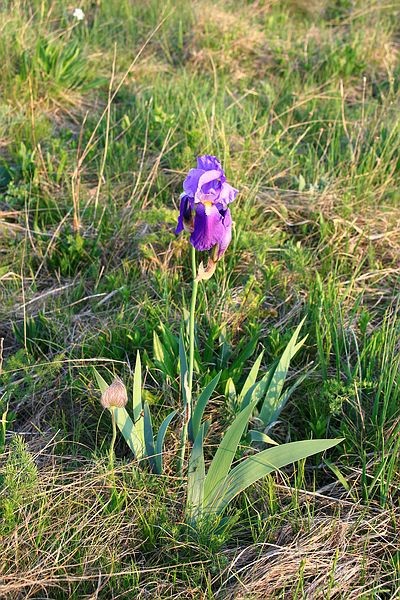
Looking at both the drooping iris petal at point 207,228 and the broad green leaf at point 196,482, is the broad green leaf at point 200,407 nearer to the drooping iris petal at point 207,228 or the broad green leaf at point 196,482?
the broad green leaf at point 196,482

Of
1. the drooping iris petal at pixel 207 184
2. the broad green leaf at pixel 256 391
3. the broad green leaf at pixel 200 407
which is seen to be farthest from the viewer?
the broad green leaf at pixel 256 391

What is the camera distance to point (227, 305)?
7.65ft

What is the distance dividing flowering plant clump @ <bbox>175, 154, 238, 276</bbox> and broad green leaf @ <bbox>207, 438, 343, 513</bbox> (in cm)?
49

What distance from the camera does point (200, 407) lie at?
176 centimetres

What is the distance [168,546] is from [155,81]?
Result: 8.48 ft

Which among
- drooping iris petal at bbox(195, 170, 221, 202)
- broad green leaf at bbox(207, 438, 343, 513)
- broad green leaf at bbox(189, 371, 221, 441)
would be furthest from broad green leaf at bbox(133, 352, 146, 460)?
drooping iris petal at bbox(195, 170, 221, 202)

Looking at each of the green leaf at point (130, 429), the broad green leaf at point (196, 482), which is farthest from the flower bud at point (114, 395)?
the broad green leaf at point (196, 482)

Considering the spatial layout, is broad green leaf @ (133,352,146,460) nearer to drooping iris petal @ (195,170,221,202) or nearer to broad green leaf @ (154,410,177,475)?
broad green leaf @ (154,410,177,475)

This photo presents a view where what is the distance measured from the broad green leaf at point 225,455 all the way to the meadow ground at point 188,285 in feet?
0.36

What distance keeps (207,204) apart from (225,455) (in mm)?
607

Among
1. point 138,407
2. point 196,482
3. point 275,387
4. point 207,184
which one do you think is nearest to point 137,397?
point 138,407

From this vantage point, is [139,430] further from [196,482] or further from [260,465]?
[260,465]

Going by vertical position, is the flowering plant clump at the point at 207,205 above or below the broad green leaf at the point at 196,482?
above

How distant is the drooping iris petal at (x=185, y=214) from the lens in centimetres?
154
